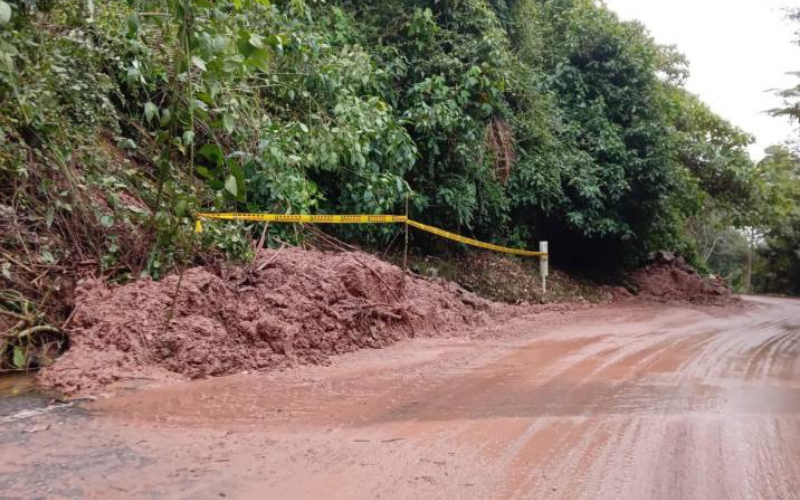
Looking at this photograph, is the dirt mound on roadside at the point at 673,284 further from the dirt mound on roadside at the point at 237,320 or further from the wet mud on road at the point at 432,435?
the dirt mound on roadside at the point at 237,320

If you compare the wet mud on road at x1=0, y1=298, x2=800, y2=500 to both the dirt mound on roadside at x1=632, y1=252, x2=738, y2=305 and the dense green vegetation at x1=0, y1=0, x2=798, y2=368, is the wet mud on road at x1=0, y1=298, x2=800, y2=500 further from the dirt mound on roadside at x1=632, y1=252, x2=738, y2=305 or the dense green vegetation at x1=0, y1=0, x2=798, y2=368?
the dirt mound on roadside at x1=632, y1=252, x2=738, y2=305

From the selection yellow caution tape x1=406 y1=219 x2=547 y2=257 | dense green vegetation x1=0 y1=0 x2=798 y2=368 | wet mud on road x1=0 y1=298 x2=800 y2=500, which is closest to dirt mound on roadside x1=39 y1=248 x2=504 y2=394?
wet mud on road x1=0 y1=298 x2=800 y2=500

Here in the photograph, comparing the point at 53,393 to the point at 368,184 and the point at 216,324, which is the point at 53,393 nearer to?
the point at 216,324

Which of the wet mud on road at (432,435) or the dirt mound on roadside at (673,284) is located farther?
the dirt mound on roadside at (673,284)

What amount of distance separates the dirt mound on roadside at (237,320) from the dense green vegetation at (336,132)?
48 cm

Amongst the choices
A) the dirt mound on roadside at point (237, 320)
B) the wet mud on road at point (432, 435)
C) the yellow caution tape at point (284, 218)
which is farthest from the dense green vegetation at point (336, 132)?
the wet mud on road at point (432, 435)

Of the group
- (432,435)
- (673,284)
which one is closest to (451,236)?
(432,435)

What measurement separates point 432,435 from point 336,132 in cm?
565

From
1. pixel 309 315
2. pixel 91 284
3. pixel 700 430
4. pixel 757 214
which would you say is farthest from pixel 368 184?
pixel 757 214

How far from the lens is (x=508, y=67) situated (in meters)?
11.8

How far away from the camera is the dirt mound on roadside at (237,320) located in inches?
199

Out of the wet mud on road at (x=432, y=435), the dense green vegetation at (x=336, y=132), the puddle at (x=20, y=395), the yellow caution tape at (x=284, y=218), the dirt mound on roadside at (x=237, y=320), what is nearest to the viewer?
the wet mud on road at (x=432, y=435)

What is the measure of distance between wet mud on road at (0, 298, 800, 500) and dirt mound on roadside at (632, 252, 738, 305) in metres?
9.26

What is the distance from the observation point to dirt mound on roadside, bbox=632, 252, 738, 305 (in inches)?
592
